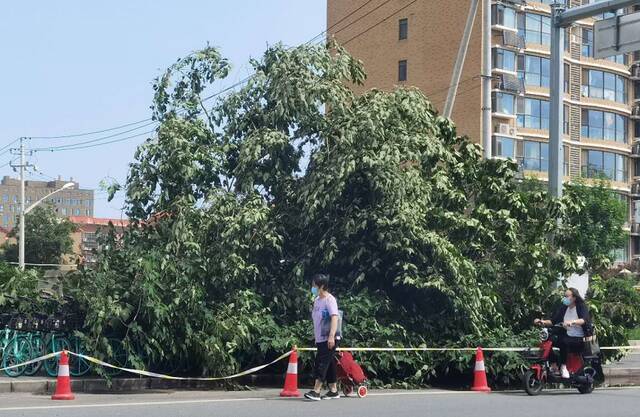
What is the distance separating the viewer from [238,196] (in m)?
17.6

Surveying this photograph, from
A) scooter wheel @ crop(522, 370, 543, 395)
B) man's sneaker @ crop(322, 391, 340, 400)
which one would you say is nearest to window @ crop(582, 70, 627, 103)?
scooter wheel @ crop(522, 370, 543, 395)

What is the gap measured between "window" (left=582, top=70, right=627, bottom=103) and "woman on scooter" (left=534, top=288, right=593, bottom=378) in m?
56.3

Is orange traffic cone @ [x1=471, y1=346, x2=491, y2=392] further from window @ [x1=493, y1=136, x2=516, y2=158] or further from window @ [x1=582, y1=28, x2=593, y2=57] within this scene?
window @ [x1=582, y1=28, x2=593, y2=57]

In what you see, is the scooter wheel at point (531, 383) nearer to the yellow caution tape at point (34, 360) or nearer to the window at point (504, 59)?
the yellow caution tape at point (34, 360)

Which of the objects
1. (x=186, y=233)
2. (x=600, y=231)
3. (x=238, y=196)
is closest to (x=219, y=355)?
(x=186, y=233)

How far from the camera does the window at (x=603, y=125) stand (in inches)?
2763

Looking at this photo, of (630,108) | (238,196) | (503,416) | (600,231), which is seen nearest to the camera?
(503,416)

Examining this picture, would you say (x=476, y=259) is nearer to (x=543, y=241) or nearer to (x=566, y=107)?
(x=543, y=241)

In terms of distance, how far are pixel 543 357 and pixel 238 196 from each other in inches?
226

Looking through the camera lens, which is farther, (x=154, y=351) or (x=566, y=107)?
(x=566, y=107)

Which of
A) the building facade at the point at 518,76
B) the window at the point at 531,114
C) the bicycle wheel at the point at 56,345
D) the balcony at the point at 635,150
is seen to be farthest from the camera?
the balcony at the point at 635,150

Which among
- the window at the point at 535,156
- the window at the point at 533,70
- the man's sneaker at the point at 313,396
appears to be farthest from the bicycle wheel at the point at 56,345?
the window at the point at 533,70

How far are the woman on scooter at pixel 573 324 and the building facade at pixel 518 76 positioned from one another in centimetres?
4753

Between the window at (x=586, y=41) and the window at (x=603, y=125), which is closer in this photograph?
the window at (x=586, y=41)
